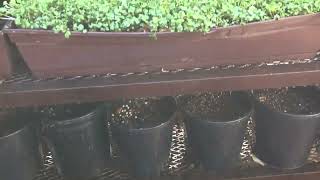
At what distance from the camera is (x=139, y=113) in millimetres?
1064

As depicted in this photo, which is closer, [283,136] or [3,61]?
[3,61]

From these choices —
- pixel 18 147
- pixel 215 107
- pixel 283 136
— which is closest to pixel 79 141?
pixel 18 147

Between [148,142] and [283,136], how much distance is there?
32cm

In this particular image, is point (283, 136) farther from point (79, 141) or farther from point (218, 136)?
point (79, 141)

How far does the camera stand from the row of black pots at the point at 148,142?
975 millimetres

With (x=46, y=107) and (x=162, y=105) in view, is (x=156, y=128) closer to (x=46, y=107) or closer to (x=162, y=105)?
(x=162, y=105)

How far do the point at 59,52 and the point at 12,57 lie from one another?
0.35 feet

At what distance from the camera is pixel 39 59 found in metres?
0.85

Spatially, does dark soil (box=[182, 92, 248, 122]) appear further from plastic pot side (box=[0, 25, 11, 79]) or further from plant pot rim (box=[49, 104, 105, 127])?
plastic pot side (box=[0, 25, 11, 79])

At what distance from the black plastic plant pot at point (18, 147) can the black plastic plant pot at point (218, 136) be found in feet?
1.18

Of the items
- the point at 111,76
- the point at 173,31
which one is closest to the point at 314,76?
the point at 173,31

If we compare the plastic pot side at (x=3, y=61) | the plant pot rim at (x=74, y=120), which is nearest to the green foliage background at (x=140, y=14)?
the plastic pot side at (x=3, y=61)

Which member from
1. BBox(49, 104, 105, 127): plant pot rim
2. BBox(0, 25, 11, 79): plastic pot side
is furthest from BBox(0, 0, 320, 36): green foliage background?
BBox(49, 104, 105, 127): plant pot rim

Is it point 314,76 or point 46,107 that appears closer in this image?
point 314,76
